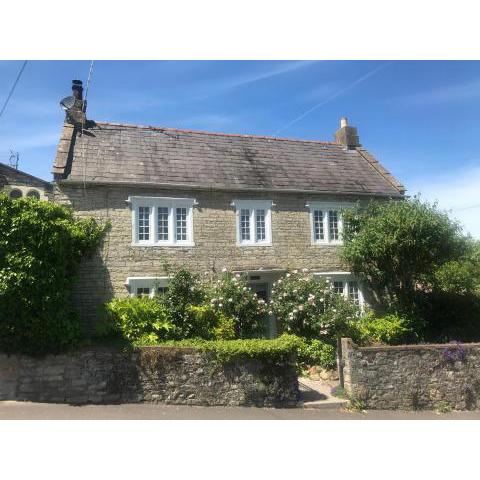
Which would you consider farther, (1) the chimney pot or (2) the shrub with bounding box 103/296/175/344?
(1) the chimney pot

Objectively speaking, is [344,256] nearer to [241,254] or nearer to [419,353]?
[241,254]

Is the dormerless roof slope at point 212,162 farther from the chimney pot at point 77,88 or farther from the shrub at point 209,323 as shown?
the shrub at point 209,323

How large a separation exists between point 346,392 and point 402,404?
1.59 meters

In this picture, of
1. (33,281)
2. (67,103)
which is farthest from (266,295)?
(67,103)

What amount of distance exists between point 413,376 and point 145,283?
29.3ft

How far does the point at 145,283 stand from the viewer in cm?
1441

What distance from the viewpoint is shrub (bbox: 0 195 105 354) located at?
10.0 m

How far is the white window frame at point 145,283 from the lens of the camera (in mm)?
14211

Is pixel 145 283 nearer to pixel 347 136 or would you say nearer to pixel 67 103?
pixel 67 103

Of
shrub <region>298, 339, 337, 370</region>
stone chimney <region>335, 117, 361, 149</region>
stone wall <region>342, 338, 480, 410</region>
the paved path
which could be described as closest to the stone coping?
stone wall <region>342, 338, 480, 410</region>

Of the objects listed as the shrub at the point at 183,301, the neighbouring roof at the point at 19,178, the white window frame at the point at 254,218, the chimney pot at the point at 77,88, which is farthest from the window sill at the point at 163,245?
the neighbouring roof at the point at 19,178

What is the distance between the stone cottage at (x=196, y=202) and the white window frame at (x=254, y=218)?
4 centimetres

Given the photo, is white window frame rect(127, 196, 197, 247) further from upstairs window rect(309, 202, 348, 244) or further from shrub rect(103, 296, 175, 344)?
upstairs window rect(309, 202, 348, 244)

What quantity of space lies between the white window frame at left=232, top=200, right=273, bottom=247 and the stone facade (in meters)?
0.16
